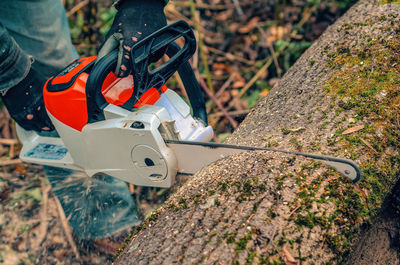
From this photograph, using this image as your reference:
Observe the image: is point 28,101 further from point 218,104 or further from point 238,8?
point 238,8

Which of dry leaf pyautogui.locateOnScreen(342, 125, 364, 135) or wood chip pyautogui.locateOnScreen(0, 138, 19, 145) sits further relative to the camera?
wood chip pyautogui.locateOnScreen(0, 138, 19, 145)

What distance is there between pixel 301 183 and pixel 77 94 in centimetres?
98

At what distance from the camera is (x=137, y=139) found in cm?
144

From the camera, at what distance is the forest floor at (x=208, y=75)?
246cm

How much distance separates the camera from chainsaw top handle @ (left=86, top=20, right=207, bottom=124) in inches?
55.8

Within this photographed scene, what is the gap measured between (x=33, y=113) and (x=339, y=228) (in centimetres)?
159

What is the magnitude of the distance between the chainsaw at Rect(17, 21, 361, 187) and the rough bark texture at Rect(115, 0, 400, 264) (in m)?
0.14

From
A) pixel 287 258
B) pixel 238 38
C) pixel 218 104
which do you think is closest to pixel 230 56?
pixel 238 38

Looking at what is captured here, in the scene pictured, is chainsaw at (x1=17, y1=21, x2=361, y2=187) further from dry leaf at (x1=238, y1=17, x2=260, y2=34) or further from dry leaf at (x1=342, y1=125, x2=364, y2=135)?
dry leaf at (x1=238, y1=17, x2=260, y2=34)

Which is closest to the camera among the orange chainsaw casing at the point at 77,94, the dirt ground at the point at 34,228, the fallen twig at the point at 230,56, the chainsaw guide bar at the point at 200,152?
the chainsaw guide bar at the point at 200,152

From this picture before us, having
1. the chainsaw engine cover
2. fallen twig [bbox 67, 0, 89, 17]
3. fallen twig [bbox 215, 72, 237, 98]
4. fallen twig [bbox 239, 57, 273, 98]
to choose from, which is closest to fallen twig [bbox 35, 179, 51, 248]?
the chainsaw engine cover

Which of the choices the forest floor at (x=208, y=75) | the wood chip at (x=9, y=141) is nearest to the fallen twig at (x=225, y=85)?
the forest floor at (x=208, y=75)

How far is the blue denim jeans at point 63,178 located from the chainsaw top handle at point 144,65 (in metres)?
0.80

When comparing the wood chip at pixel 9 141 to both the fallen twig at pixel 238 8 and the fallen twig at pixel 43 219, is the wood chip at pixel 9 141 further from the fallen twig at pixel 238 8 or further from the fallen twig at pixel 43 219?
the fallen twig at pixel 238 8
